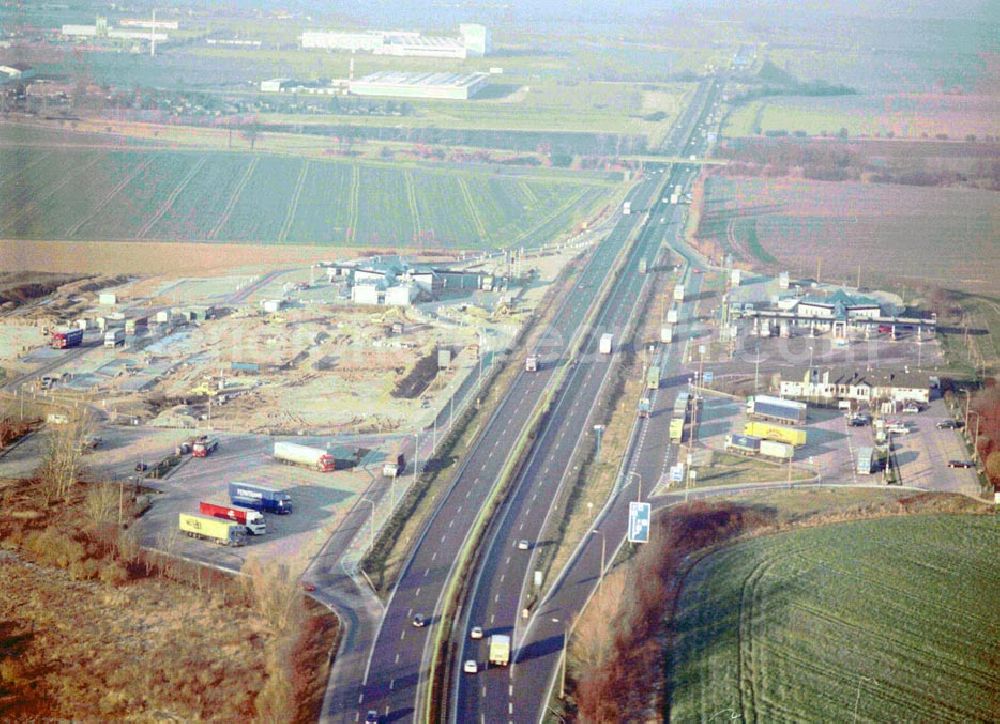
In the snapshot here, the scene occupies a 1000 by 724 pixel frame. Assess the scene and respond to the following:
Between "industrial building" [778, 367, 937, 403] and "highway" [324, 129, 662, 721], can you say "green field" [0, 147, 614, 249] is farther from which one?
"industrial building" [778, 367, 937, 403]

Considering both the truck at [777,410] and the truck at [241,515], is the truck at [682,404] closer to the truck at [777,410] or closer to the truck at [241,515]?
the truck at [777,410]

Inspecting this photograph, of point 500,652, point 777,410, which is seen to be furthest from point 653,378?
point 500,652

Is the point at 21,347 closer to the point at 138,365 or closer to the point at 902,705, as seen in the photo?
the point at 138,365

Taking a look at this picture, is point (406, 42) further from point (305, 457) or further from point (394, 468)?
point (394, 468)

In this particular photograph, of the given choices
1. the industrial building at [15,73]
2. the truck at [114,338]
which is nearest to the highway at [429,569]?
the truck at [114,338]

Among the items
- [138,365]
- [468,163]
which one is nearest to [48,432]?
[138,365]
